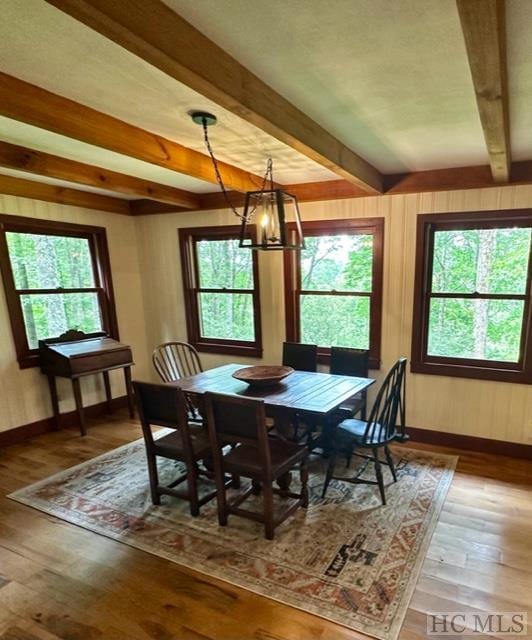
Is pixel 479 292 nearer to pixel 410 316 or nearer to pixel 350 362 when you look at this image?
pixel 410 316

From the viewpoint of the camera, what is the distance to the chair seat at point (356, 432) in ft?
8.66

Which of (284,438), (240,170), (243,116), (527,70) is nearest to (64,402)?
(284,438)

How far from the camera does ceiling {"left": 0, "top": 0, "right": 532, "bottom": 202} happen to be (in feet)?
4.03

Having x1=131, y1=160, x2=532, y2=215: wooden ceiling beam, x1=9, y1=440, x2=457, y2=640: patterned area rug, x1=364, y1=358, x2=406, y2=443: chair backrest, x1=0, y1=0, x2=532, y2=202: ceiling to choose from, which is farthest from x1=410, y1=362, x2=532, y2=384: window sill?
x1=0, y1=0, x2=532, y2=202: ceiling

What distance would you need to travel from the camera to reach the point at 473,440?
3.46m

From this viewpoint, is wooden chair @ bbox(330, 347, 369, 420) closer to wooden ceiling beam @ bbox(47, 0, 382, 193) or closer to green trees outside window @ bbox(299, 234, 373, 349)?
green trees outside window @ bbox(299, 234, 373, 349)

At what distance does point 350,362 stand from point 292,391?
947mm

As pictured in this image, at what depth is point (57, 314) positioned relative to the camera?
4184 mm

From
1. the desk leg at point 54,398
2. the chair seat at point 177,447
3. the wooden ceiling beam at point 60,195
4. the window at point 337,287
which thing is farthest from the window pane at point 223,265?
the chair seat at point 177,447

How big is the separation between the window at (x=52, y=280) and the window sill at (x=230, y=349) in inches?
43.5

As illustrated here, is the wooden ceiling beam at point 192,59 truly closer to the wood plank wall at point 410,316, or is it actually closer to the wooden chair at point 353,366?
the wood plank wall at point 410,316

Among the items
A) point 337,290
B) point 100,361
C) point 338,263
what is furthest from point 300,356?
point 100,361

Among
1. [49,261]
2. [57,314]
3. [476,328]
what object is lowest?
[476,328]

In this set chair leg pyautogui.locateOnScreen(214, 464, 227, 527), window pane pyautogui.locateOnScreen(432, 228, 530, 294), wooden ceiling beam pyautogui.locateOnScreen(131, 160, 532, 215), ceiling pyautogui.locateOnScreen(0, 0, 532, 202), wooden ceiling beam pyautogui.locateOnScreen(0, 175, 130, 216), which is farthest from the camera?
wooden ceiling beam pyautogui.locateOnScreen(0, 175, 130, 216)
